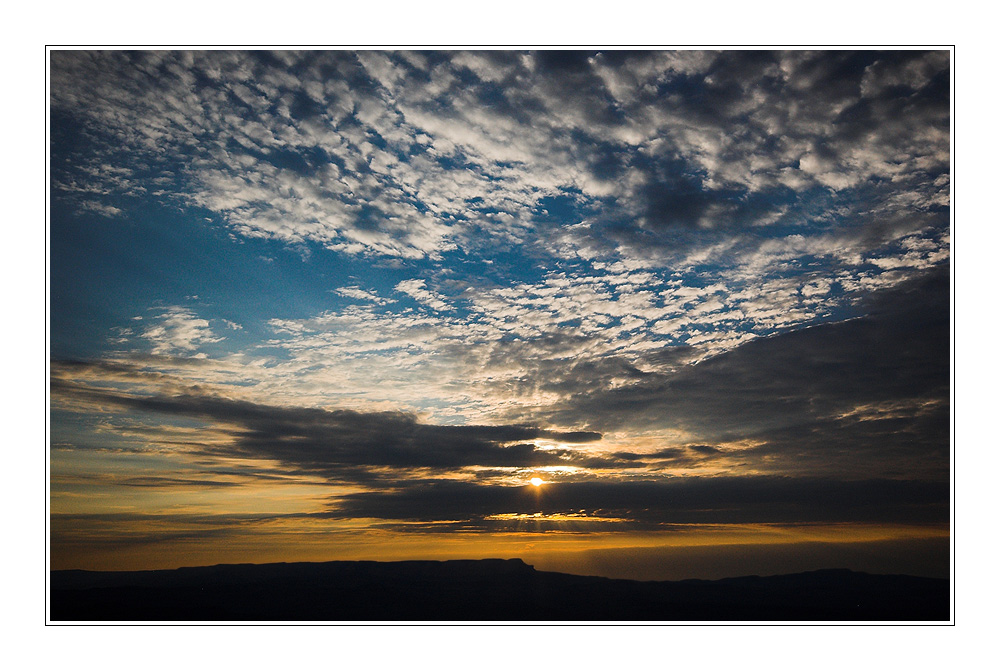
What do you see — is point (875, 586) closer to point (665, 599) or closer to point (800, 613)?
point (800, 613)

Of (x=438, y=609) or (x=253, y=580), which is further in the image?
(x=253, y=580)

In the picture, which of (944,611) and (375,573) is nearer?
(944,611)
